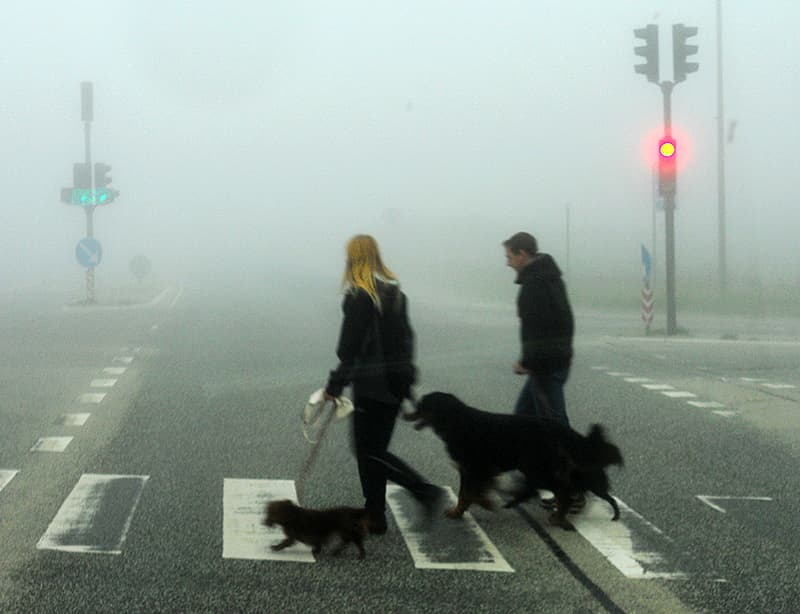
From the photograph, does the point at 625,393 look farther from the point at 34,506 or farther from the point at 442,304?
the point at 442,304

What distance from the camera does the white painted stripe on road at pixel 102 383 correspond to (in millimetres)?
17500

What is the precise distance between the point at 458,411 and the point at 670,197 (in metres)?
20.7

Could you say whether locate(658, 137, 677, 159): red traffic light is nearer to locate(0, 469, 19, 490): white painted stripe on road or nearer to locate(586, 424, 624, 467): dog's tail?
locate(0, 469, 19, 490): white painted stripe on road

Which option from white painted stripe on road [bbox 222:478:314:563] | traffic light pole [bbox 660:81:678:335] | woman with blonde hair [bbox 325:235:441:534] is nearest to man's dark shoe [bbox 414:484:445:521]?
woman with blonde hair [bbox 325:235:441:534]

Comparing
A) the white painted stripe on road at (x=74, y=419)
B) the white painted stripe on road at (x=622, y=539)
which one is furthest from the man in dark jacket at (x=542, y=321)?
the white painted stripe on road at (x=74, y=419)

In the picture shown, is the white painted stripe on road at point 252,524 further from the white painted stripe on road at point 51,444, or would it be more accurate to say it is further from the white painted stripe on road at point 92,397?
the white painted stripe on road at point 92,397

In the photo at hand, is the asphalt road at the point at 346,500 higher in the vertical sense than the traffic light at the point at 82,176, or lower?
lower

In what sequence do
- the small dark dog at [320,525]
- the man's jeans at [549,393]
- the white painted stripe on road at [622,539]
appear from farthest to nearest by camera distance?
the man's jeans at [549,393], the small dark dog at [320,525], the white painted stripe on road at [622,539]

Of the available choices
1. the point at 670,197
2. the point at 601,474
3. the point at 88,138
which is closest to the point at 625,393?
the point at 601,474

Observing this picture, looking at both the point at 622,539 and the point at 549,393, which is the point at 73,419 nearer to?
the point at 549,393

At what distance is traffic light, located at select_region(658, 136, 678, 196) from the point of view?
2695cm

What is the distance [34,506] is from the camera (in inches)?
349

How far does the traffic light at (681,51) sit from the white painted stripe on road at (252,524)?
1909cm

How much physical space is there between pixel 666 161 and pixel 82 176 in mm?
23322
